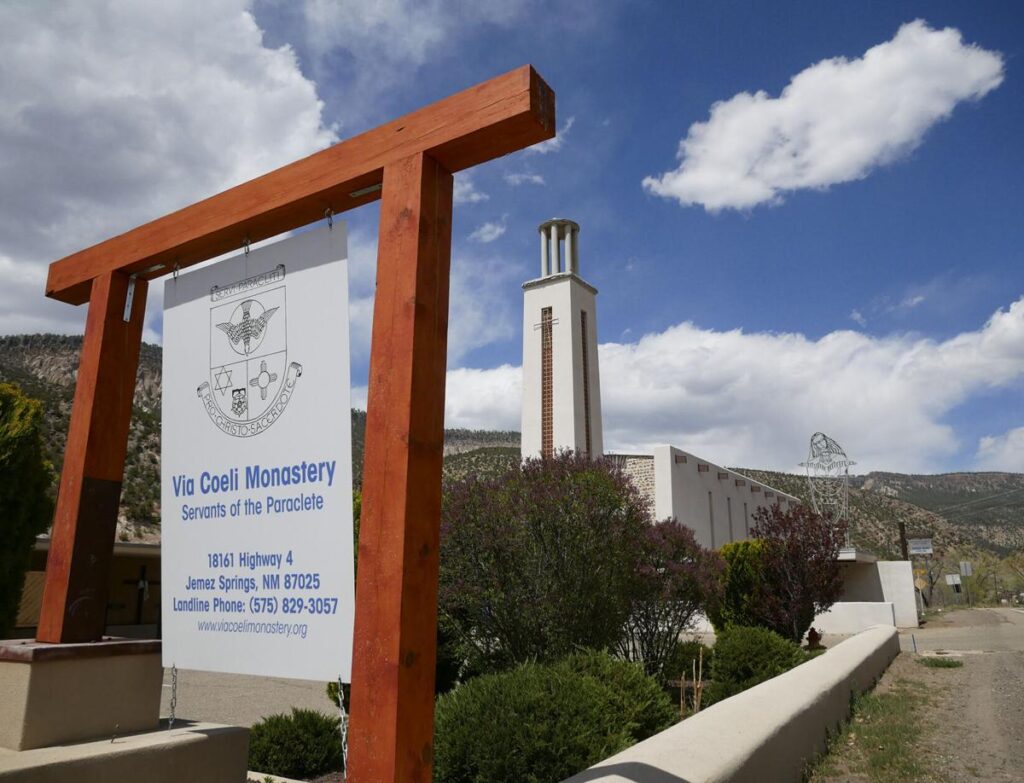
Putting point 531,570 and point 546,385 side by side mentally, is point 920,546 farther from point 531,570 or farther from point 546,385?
point 531,570

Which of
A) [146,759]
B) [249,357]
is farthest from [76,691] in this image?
[249,357]

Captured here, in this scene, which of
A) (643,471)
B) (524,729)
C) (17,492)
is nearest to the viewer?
(524,729)

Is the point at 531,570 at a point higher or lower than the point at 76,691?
higher

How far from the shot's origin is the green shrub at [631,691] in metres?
7.32

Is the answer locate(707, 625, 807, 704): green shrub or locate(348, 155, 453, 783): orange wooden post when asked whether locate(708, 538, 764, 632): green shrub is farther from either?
locate(348, 155, 453, 783): orange wooden post

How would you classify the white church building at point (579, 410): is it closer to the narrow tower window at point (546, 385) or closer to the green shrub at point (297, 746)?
the narrow tower window at point (546, 385)

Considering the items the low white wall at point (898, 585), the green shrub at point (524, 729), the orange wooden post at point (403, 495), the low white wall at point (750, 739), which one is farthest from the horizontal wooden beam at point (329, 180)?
the low white wall at point (898, 585)

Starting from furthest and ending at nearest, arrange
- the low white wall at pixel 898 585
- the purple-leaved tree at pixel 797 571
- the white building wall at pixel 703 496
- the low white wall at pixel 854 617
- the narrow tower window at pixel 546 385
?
the narrow tower window at pixel 546 385 → the low white wall at pixel 898 585 → the white building wall at pixel 703 496 → the low white wall at pixel 854 617 → the purple-leaved tree at pixel 797 571

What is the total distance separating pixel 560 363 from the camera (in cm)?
3347

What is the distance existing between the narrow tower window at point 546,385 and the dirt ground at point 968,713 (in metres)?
16.1

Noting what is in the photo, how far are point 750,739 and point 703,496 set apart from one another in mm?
30367

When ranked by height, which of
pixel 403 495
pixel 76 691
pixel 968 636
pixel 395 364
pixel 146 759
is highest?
pixel 395 364

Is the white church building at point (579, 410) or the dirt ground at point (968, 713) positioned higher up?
the white church building at point (579, 410)

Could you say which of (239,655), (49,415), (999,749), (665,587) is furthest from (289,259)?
(49,415)
